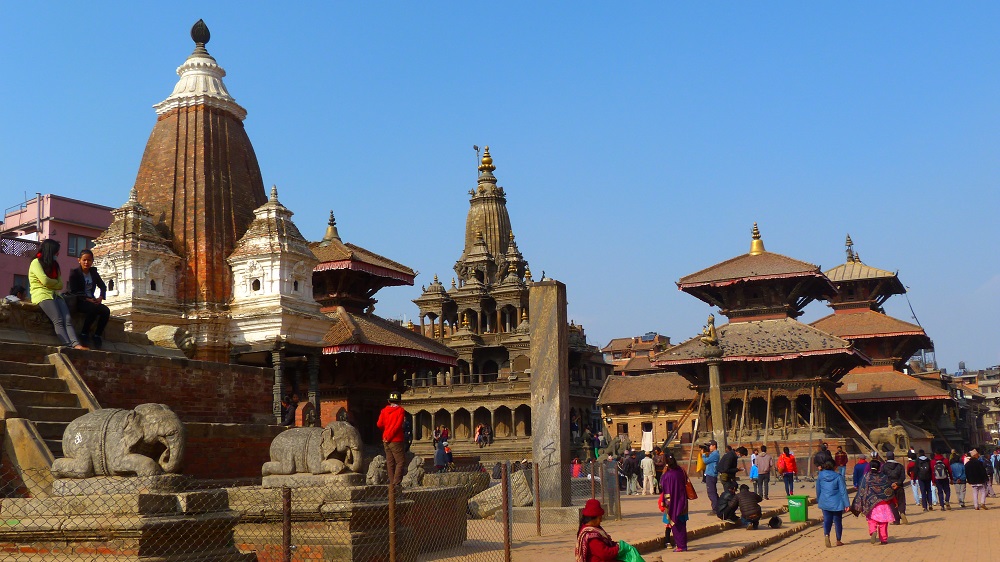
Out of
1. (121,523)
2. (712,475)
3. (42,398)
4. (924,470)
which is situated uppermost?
(42,398)

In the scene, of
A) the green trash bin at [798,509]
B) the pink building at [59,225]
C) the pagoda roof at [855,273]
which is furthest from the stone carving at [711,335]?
the pink building at [59,225]

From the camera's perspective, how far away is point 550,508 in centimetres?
1608

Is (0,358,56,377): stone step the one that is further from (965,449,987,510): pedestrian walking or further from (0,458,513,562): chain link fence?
(965,449,987,510): pedestrian walking

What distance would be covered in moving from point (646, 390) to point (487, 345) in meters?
10.6

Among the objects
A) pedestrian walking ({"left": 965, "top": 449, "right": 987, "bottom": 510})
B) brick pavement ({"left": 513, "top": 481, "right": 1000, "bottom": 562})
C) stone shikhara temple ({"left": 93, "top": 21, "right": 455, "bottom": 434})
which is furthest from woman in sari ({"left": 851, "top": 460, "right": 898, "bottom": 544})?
stone shikhara temple ({"left": 93, "top": 21, "right": 455, "bottom": 434})

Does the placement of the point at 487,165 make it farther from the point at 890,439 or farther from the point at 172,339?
the point at 172,339

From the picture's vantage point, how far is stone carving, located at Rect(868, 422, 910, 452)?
40125 mm

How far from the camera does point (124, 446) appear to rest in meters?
8.68

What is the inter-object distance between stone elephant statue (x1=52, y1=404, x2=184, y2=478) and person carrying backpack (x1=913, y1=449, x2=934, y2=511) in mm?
17260

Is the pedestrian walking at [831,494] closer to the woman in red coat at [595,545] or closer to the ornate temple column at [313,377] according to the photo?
the woman in red coat at [595,545]

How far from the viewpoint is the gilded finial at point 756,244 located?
50.0 metres

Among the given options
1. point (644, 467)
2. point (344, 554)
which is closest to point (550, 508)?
point (344, 554)

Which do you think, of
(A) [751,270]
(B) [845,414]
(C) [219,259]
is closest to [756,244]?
(A) [751,270]

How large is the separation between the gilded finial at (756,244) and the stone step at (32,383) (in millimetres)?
41197
